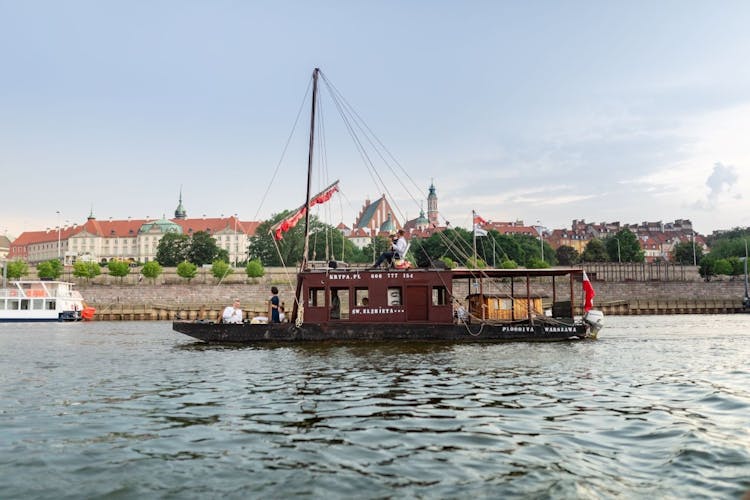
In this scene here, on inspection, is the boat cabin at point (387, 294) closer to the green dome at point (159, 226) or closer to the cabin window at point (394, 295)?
the cabin window at point (394, 295)

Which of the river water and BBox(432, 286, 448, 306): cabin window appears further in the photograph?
BBox(432, 286, 448, 306): cabin window

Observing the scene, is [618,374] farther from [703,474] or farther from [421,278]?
[421,278]

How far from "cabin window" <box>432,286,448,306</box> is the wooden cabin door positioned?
53 centimetres

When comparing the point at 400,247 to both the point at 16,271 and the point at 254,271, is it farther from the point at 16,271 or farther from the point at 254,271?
the point at 16,271

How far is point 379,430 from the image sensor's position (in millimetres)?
9477

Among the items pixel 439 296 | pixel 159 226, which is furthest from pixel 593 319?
pixel 159 226

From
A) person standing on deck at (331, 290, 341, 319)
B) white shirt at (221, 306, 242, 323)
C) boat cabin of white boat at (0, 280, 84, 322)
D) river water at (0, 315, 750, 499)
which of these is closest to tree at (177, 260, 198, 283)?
boat cabin of white boat at (0, 280, 84, 322)

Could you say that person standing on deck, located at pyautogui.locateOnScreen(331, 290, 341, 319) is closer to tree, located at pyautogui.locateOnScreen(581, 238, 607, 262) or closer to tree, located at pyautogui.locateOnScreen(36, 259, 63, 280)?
tree, located at pyautogui.locateOnScreen(36, 259, 63, 280)

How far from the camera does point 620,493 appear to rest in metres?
6.42

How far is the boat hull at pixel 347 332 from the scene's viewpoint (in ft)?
87.2

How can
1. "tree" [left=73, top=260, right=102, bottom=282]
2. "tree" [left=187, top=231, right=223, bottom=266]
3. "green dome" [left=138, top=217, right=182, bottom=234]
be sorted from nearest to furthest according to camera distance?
1. "tree" [left=73, top=260, right=102, bottom=282]
2. "tree" [left=187, top=231, right=223, bottom=266]
3. "green dome" [left=138, top=217, right=182, bottom=234]

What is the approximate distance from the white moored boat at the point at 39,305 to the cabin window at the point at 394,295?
148ft

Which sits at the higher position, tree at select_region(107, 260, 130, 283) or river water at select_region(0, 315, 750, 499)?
tree at select_region(107, 260, 130, 283)

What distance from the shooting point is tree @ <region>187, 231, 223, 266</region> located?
386ft
